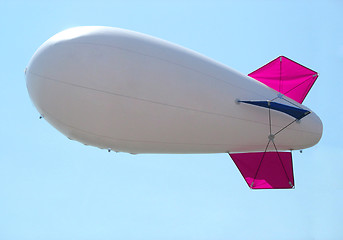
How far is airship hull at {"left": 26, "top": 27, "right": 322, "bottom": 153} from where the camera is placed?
11.2 metres

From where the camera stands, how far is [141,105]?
448 inches

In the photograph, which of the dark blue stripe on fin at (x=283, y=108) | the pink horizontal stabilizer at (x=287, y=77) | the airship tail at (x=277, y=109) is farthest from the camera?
the pink horizontal stabilizer at (x=287, y=77)

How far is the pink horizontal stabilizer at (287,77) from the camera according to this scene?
1509 centimetres

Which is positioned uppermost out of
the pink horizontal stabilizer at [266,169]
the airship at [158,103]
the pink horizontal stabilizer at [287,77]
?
the pink horizontal stabilizer at [287,77]

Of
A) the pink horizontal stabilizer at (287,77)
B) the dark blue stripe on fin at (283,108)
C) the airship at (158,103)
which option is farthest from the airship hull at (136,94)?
the pink horizontal stabilizer at (287,77)

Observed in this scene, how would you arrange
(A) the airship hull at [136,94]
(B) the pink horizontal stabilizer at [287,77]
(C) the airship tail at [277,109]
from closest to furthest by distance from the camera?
(A) the airship hull at [136,94] → (C) the airship tail at [277,109] → (B) the pink horizontal stabilizer at [287,77]

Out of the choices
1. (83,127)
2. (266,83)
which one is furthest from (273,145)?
(83,127)

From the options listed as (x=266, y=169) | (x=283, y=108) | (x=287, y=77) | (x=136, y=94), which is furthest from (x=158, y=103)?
(x=287, y=77)

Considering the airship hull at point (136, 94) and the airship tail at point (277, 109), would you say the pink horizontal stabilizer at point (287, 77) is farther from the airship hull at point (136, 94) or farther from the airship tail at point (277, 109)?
the airship hull at point (136, 94)

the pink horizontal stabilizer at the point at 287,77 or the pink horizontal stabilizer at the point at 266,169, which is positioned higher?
the pink horizontal stabilizer at the point at 287,77

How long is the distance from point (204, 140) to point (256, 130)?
1917mm

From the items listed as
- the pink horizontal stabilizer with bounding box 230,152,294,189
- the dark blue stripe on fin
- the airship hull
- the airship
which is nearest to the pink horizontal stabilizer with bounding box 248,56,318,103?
the airship

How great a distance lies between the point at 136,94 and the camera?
11289 millimetres

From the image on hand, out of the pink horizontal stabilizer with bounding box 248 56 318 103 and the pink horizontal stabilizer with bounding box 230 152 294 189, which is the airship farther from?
the pink horizontal stabilizer with bounding box 248 56 318 103
